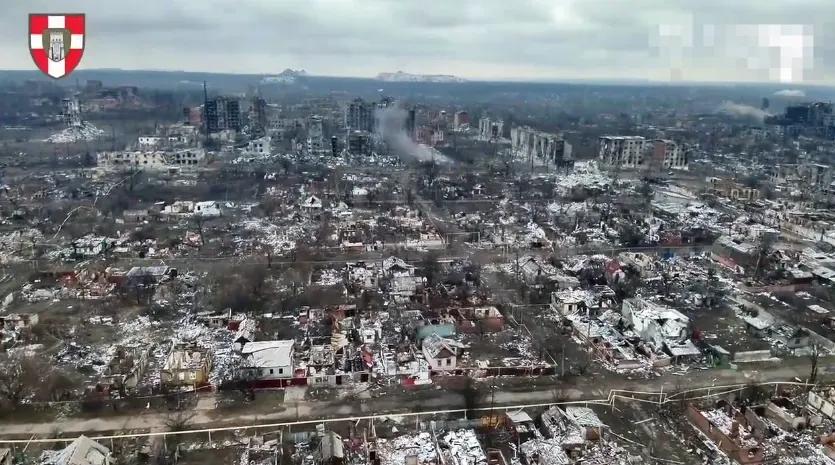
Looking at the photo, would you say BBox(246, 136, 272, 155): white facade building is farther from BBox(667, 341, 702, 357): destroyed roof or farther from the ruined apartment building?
BBox(667, 341, 702, 357): destroyed roof

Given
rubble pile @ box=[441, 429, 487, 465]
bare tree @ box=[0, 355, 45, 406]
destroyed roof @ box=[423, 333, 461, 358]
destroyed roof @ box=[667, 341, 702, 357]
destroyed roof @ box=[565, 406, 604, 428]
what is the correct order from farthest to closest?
destroyed roof @ box=[667, 341, 702, 357] < destroyed roof @ box=[423, 333, 461, 358] < bare tree @ box=[0, 355, 45, 406] < destroyed roof @ box=[565, 406, 604, 428] < rubble pile @ box=[441, 429, 487, 465]

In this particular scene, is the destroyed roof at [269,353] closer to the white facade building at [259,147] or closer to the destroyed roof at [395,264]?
the destroyed roof at [395,264]

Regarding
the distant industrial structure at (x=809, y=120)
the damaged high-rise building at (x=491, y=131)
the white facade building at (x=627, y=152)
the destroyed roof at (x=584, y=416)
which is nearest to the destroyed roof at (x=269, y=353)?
the destroyed roof at (x=584, y=416)

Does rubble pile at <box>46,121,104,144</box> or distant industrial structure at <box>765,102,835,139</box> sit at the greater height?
distant industrial structure at <box>765,102,835,139</box>

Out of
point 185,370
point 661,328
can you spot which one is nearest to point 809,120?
point 661,328

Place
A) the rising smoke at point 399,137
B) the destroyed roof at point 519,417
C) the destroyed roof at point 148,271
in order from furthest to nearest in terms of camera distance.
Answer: the rising smoke at point 399,137 → the destroyed roof at point 148,271 → the destroyed roof at point 519,417

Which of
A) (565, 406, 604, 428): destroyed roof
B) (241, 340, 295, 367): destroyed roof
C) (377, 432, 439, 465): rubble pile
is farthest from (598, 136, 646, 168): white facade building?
(377, 432, 439, 465): rubble pile
